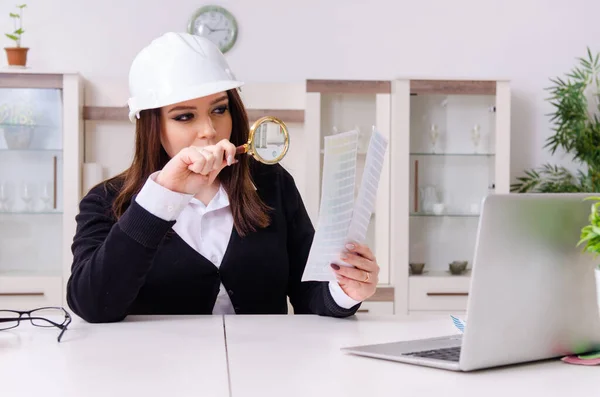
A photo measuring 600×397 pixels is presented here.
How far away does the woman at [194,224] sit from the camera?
1820 mm

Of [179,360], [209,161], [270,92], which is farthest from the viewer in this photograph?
[270,92]

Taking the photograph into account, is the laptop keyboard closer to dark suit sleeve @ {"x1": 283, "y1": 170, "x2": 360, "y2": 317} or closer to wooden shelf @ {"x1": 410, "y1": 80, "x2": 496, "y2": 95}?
dark suit sleeve @ {"x1": 283, "y1": 170, "x2": 360, "y2": 317}

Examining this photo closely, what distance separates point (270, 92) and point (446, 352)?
10.1ft

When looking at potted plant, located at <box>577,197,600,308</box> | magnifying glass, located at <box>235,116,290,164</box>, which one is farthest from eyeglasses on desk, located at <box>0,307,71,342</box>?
potted plant, located at <box>577,197,600,308</box>

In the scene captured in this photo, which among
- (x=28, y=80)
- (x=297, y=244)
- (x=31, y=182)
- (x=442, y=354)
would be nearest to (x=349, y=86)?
(x=28, y=80)

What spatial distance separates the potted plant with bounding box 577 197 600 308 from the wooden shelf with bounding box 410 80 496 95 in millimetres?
2964

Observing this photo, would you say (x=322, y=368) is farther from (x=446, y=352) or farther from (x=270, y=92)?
(x=270, y=92)

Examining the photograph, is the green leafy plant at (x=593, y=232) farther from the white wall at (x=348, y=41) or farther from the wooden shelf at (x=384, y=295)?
the white wall at (x=348, y=41)

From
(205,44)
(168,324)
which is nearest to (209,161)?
(168,324)

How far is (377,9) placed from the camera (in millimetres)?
4551

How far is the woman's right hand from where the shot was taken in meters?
1.78

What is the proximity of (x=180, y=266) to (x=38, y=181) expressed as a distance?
2411 millimetres

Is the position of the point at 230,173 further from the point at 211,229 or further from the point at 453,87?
the point at 453,87

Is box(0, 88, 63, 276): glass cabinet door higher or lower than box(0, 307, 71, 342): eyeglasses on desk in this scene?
higher
